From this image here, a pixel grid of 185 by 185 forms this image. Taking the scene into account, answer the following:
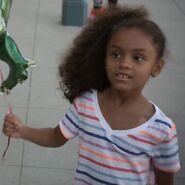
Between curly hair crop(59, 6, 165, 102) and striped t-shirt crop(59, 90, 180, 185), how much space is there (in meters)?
0.11

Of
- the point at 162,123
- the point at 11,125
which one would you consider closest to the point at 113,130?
the point at 162,123

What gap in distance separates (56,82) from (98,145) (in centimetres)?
369

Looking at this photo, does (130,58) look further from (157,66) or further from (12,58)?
(12,58)

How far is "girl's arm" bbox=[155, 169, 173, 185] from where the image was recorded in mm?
2121

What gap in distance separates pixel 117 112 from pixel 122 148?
16 cm

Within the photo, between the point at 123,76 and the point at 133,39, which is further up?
the point at 133,39

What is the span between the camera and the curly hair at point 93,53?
2131 mm

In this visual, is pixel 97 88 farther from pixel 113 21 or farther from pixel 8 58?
pixel 8 58

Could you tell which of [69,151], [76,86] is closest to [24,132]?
[76,86]

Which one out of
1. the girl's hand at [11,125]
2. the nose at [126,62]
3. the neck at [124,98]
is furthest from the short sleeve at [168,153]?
the girl's hand at [11,125]

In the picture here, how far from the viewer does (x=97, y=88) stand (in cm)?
219

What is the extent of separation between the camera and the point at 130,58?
1.89 meters

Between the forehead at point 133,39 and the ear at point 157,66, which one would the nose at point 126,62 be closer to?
the forehead at point 133,39

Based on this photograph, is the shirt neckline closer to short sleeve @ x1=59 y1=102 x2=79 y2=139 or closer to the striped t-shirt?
the striped t-shirt
